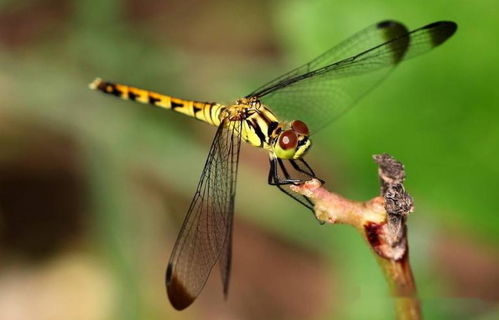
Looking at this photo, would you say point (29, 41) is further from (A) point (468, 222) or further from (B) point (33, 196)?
(A) point (468, 222)

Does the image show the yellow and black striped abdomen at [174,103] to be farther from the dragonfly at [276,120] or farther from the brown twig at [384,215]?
the brown twig at [384,215]

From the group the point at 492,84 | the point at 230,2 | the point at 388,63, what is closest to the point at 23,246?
the point at 230,2

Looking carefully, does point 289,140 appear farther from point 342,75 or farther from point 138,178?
point 138,178

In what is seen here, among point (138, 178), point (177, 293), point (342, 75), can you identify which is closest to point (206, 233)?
point (177, 293)

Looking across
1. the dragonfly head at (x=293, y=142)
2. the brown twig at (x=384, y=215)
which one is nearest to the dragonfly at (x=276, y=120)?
the dragonfly head at (x=293, y=142)

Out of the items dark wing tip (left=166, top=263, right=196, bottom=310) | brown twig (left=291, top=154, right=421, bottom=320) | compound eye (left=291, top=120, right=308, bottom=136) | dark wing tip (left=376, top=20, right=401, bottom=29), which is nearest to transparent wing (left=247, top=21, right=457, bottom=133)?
dark wing tip (left=376, top=20, right=401, bottom=29)

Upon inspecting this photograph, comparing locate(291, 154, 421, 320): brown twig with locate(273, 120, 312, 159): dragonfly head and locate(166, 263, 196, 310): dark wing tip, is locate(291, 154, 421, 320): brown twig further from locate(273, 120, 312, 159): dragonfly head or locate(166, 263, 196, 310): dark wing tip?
locate(273, 120, 312, 159): dragonfly head
